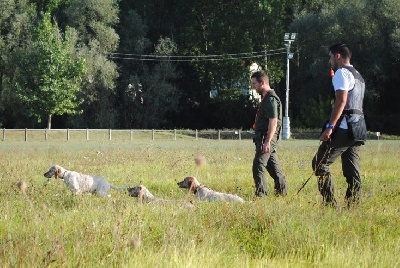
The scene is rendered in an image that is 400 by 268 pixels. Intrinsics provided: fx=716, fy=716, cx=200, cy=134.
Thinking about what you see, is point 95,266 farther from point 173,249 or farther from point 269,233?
point 269,233

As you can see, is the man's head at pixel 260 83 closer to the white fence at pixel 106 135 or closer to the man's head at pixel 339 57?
the man's head at pixel 339 57

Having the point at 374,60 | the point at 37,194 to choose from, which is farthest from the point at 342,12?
the point at 37,194

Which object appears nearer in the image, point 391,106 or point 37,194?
point 37,194

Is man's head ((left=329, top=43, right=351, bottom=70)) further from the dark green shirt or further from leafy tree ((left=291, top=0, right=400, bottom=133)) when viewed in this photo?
leafy tree ((left=291, top=0, right=400, bottom=133))

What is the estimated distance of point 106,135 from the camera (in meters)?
48.7

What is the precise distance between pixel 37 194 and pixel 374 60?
43.3 m

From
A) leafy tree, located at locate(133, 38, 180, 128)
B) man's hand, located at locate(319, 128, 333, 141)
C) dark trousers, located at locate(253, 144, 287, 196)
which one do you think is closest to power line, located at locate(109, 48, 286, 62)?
leafy tree, located at locate(133, 38, 180, 128)

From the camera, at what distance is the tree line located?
5162 cm

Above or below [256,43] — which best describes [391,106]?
below

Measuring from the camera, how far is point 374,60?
49.8 meters

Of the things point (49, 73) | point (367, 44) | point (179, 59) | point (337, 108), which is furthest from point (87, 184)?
point (179, 59)

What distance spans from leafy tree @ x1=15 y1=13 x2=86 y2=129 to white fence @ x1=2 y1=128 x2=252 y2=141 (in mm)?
6972

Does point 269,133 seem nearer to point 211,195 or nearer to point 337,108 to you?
point 211,195

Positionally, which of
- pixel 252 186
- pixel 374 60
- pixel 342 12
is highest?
pixel 342 12
